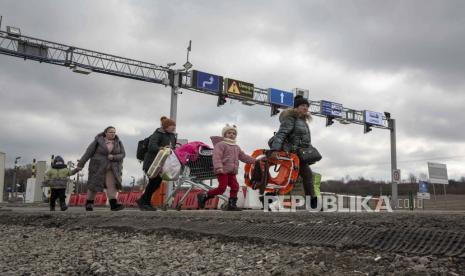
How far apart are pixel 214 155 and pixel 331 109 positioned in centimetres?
2789

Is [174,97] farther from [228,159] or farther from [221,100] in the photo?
[228,159]

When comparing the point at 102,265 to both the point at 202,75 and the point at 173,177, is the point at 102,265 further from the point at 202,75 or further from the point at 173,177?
the point at 202,75

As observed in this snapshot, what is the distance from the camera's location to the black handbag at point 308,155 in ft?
24.9

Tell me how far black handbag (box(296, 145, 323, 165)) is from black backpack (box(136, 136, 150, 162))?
3.18 metres

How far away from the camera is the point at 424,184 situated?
36250mm

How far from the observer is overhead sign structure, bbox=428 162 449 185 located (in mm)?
30594

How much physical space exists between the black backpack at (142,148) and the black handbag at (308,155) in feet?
10.4

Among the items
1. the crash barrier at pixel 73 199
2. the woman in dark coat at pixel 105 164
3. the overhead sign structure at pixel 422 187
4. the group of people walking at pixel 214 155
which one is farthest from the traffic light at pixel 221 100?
the woman in dark coat at pixel 105 164

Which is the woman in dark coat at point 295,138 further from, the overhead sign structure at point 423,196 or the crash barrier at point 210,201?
the overhead sign structure at point 423,196

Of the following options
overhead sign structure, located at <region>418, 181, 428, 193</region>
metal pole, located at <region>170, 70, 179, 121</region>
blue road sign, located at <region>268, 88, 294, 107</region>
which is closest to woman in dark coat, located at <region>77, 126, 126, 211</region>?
metal pole, located at <region>170, 70, 179, 121</region>

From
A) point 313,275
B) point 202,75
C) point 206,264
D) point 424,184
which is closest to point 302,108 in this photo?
point 206,264

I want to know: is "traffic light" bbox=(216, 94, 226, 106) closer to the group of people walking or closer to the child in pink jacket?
the group of people walking

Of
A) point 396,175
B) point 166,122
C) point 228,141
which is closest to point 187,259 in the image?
point 228,141

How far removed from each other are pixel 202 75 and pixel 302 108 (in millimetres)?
18943
